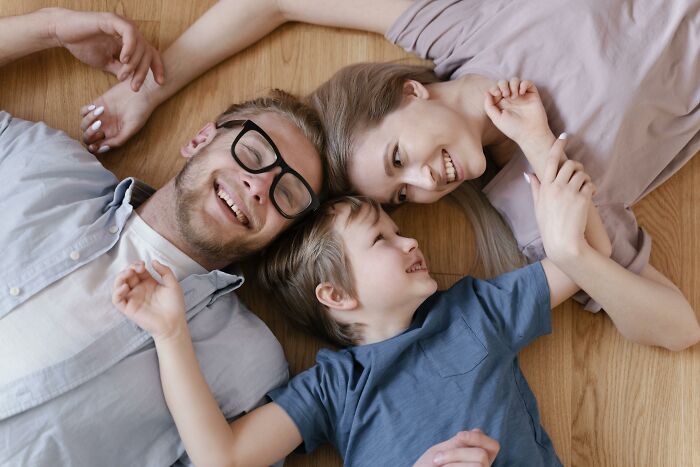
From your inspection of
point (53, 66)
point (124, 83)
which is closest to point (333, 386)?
point (124, 83)

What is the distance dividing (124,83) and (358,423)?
3.47ft

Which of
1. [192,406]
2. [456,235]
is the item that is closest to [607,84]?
[456,235]

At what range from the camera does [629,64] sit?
1651 millimetres

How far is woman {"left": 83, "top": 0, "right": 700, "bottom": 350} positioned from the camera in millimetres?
1613

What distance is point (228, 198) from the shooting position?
60.6 inches

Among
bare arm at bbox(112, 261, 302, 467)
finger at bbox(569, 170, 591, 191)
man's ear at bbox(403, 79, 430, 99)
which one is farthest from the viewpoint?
man's ear at bbox(403, 79, 430, 99)

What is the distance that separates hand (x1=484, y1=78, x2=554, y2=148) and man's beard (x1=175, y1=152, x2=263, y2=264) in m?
0.64

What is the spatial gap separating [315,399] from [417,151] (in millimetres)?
599

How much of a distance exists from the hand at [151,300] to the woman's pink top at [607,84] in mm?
821

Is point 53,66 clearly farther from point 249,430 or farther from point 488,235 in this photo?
point 488,235

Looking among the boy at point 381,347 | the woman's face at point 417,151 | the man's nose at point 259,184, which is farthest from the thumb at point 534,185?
the man's nose at point 259,184

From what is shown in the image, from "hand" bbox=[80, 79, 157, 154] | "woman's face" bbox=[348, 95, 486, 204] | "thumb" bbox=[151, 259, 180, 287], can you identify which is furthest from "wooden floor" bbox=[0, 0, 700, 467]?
"thumb" bbox=[151, 259, 180, 287]

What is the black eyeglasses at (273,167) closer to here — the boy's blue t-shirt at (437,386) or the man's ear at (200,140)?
the man's ear at (200,140)

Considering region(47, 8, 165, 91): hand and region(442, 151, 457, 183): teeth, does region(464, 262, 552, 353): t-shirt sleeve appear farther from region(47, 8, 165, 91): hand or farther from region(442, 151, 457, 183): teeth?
region(47, 8, 165, 91): hand
